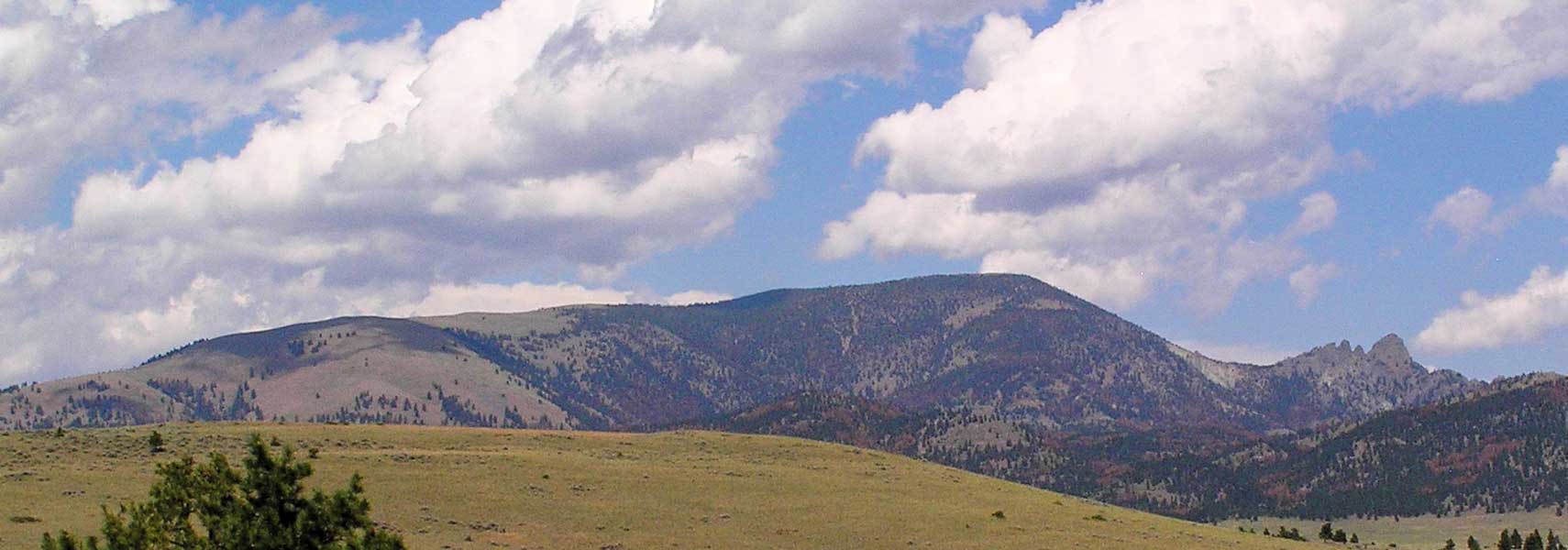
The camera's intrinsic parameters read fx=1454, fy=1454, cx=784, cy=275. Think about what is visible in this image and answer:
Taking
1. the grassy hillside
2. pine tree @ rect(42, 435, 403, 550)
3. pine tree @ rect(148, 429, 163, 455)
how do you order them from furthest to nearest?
pine tree @ rect(148, 429, 163, 455)
the grassy hillside
pine tree @ rect(42, 435, 403, 550)

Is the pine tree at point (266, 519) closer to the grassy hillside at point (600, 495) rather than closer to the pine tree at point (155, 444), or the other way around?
the grassy hillside at point (600, 495)

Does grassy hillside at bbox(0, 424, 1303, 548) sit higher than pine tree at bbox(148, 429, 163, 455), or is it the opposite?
pine tree at bbox(148, 429, 163, 455)

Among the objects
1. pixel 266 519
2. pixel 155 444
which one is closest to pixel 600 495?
pixel 155 444

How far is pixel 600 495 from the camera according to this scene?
10981 centimetres

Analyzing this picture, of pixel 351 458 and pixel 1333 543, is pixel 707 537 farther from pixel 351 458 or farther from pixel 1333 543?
pixel 1333 543

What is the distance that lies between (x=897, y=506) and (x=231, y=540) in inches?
3037

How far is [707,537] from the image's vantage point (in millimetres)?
98375

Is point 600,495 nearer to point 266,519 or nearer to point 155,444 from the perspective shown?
point 155,444

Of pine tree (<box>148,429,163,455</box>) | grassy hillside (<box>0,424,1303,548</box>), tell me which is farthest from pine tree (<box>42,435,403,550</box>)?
pine tree (<box>148,429,163,455</box>)

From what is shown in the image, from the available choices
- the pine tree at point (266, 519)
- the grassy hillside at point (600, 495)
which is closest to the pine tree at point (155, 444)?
the grassy hillside at point (600, 495)

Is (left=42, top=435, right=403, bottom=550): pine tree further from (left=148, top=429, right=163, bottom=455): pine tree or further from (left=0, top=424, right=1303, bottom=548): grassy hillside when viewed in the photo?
(left=148, top=429, right=163, bottom=455): pine tree

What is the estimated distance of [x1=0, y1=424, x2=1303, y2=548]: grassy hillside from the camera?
315 feet

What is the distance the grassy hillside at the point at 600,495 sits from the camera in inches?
3775

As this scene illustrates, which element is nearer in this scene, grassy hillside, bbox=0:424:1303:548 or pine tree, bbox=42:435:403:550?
pine tree, bbox=42:435:403:550
